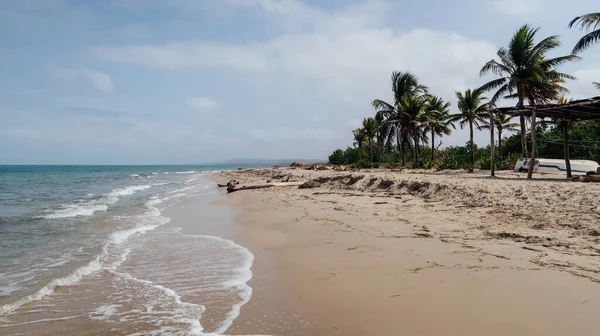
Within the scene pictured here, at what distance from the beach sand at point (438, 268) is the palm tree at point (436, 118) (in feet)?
85.2

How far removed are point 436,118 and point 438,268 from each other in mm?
35886

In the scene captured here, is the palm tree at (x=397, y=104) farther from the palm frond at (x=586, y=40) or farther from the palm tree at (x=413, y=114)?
the palm frond at (x=586, y=40)

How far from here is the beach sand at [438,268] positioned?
407cm

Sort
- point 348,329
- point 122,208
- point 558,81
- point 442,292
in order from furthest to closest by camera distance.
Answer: point 558,81 < point 122,208 < point 442,292 < point 348,329

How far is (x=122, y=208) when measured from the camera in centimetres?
1728

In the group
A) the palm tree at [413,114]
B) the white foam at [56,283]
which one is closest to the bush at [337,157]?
the palm tree at [413,114]

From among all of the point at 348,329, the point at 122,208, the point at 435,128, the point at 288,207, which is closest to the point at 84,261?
the point at 348,329

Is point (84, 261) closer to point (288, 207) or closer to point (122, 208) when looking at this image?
point (288, 207)

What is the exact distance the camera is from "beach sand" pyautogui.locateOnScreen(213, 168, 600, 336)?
4074 millimetres

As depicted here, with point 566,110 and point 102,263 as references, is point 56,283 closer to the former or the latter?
point 102,263

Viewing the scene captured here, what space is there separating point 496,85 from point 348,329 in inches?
1176

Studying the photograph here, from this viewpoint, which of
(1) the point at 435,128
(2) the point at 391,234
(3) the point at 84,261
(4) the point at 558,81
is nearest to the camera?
(3) the point at 84,261

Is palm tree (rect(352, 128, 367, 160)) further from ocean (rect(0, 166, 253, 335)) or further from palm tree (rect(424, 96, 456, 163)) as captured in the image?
ocean (rect(0, 166, 253, 335))

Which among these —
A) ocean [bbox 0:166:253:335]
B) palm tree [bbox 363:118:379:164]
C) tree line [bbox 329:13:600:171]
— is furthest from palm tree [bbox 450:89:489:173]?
ocean [bbox 0:166:253:335]
